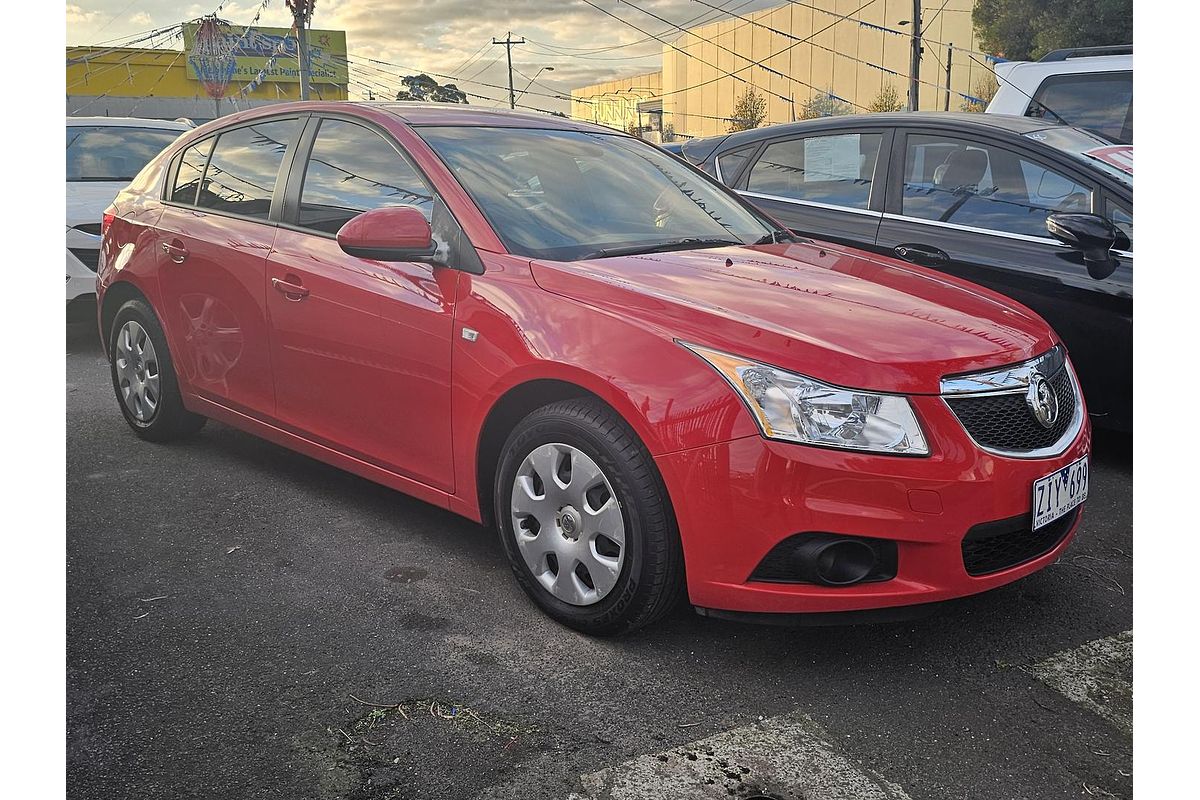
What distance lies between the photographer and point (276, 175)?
4.14 metres

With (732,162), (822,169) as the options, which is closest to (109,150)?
(732,162)

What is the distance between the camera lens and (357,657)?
292cm

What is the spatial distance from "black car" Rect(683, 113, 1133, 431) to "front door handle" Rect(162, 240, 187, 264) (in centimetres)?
301

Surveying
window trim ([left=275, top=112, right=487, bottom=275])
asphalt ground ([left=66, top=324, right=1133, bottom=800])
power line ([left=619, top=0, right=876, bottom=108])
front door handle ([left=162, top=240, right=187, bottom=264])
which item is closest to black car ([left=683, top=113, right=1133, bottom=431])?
asphalt ground ([left=66, top=324, right=1133, bottom=800])

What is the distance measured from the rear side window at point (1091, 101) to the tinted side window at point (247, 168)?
506 centimetres

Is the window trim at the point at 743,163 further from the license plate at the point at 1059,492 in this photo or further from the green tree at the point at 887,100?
the green tree at the point at 887,100

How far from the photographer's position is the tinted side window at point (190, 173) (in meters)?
4.66

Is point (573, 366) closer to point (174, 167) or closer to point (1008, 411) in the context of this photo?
point (1008, 411)

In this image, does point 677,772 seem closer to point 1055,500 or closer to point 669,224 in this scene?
point 1055,500

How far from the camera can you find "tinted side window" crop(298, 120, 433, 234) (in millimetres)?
3609

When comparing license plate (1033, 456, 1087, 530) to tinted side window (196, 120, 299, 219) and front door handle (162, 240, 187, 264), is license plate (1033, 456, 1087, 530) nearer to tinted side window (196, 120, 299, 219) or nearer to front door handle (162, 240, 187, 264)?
tinted side window (196, 120, 299, 219)

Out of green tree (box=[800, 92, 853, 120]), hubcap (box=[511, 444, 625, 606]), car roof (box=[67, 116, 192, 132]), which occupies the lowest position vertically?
hubcap (box=[511, 444, 625, 606])

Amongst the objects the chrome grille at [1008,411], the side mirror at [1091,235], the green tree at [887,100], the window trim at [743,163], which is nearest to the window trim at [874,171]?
the window trim at [743,163]

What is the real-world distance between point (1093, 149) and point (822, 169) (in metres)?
→ 1.31
